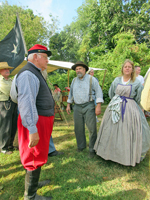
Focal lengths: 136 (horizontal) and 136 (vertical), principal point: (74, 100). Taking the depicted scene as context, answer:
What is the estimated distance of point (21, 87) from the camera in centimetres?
138

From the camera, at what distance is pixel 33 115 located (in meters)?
1.38

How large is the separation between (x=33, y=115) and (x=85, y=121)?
1706 millimetres

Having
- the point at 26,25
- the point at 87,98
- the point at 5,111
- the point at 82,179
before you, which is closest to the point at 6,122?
the point at 5,111

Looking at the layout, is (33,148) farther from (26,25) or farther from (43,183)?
Result: (26,25)

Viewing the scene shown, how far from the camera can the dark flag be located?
3348 mm

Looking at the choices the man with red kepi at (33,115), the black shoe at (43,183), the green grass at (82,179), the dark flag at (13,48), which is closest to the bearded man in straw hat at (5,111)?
the green grass at (82,179)

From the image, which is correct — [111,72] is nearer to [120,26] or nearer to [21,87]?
[120,26]

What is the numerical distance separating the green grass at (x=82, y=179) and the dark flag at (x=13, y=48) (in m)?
2.23

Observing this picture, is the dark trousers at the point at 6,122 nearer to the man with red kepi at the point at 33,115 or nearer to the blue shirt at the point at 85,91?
the blue shirt at the point at 85,91

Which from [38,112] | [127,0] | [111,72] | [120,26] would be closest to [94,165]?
[38,112]

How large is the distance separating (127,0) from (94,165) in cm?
1921

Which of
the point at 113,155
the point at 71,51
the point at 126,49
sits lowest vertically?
the point at 113,155

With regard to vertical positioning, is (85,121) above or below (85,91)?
below

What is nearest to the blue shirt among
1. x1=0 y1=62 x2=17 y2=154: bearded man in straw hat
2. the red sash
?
the red sash
